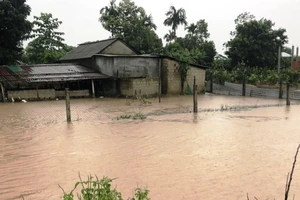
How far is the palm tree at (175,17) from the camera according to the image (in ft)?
149

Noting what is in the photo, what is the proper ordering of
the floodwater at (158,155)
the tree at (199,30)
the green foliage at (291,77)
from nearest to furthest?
1. the floodwater at (158,155)
2. the green foliage at (291,77)
3. the tree at (199,30)

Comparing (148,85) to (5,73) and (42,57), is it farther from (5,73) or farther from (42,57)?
(42,57)

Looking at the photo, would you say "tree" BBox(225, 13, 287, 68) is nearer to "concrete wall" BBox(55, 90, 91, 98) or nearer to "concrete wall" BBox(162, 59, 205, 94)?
"concrete wall" BBox(162, 59, 205, 94)

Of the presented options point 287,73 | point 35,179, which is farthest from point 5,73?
point 287,73

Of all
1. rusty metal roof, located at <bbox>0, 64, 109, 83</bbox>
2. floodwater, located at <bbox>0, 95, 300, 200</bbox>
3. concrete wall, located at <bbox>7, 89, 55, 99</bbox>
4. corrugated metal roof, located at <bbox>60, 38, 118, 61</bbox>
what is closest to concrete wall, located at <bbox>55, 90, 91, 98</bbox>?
concrete wall, located at <bbox>7, 89, 55, 99</bbox>

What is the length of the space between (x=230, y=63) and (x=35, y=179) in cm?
3202

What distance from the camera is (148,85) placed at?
25141 millimetres

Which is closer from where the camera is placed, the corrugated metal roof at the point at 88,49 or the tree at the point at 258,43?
the corrugated metal roof at the point at 88,49

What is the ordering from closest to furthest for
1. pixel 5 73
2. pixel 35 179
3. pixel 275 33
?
pixel 35 179
pixel 5 73
pixel 275 33

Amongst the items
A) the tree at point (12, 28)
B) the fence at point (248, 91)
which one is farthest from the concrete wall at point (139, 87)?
the tree at point (12, 28)

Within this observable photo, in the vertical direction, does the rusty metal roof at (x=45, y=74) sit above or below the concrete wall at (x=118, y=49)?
below

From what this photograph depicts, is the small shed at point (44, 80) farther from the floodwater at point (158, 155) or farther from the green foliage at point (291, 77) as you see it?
the green foliage at point (291, 77)

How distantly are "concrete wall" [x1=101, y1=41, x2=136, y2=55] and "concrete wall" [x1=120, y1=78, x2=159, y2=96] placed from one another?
4.46m

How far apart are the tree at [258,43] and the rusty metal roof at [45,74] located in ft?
50.6
